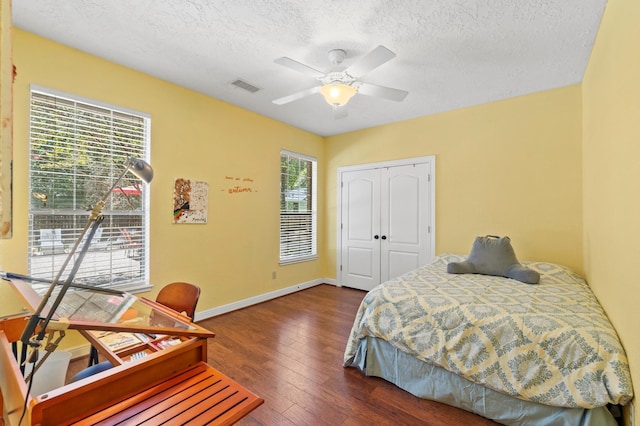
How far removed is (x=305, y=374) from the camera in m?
2.30

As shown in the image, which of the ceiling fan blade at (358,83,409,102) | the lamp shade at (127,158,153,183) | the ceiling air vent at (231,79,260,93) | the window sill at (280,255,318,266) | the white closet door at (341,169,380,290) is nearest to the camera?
the lamp shade at (127,158,153,183)

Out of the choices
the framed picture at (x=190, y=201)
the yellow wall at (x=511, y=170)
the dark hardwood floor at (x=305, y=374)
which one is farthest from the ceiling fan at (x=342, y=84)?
the dark hardwood floor at (x=305, y=374)

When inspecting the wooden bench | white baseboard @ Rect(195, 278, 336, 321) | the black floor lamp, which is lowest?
white baseboard @ Rect(195, 278, 336, 321)

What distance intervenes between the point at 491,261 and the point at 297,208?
2.98m

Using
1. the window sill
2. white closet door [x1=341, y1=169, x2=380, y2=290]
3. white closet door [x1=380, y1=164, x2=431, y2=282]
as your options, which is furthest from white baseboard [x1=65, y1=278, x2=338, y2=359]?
white closet door [x1=380, y1=164, x2=431, y2=282]

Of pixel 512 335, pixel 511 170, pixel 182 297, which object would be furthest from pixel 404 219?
pixel 182 297

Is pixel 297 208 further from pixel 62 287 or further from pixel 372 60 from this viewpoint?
pixel 62 287

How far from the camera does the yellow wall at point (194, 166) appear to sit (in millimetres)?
2252

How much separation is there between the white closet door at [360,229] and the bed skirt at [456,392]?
2.36m

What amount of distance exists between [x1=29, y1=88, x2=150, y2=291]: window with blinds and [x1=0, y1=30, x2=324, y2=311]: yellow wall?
0.27ft

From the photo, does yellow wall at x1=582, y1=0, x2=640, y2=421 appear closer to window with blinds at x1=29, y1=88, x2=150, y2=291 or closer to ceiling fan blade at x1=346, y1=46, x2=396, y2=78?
ceiling fan blade at x1=346, y1=46, x2=396, y2=78

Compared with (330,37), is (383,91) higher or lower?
lower

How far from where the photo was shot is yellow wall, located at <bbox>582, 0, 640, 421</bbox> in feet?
4.52

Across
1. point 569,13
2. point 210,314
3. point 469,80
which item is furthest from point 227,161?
point 569,13
